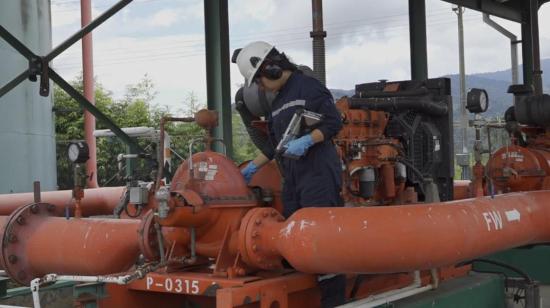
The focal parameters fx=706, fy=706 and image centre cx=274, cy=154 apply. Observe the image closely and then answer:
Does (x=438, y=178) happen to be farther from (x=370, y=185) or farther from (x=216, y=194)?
(x=216, y=194)

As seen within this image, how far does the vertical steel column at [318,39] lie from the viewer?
449 cm

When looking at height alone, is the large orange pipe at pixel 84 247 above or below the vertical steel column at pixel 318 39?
below

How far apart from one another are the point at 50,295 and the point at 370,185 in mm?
1896

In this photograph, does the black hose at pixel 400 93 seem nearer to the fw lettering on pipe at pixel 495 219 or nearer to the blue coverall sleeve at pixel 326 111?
the blue coverall sleeve at pixel 326 111

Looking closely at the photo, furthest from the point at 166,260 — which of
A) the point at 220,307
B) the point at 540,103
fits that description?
the point at 540,103

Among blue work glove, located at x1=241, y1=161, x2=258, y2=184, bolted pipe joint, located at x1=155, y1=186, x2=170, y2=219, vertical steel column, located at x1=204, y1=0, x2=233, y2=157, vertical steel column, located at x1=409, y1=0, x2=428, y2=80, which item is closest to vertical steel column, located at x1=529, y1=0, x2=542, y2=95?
vertical steel column, located at x1=409, y1=0, x2=428, y2=80

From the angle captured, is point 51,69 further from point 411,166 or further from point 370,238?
point 370,238

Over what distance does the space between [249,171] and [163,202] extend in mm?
797

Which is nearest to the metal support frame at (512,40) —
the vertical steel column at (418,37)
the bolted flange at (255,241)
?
the vertical steel column at (418,37)

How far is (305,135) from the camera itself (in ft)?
11.0

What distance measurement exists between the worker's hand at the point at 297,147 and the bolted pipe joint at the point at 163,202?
25.3 inches

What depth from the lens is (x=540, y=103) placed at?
6.33 metres

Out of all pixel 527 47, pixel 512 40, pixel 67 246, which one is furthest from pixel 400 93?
pixel 512 40

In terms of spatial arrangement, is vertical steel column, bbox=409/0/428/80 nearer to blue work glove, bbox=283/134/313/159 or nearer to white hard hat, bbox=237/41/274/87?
white hard hat, bbox=237/41/274/87
